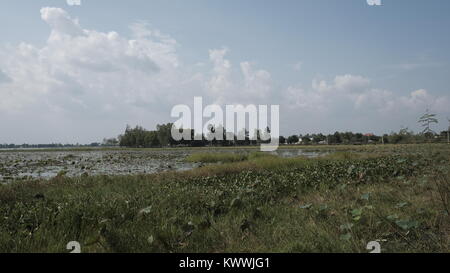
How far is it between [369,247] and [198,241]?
222 cm

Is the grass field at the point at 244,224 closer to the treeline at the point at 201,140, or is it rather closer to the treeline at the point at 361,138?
the treeline at the point at 361,138

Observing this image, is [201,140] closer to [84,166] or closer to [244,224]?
[84,166]

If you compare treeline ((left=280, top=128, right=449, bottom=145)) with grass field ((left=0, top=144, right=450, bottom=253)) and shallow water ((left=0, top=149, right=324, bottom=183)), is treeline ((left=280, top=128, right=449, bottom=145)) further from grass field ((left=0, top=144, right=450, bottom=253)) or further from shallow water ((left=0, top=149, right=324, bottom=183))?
shallow water ((left=0, top=149, right=324, bottom=183))

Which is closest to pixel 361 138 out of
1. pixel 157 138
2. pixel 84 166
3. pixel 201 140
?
pixel 201 140

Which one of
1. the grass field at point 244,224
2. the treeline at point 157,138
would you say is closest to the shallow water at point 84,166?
the grass field at point 244,224

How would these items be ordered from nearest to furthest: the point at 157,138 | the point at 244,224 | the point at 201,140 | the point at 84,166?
the point at 244,224
the point at 84,166
the point at 157,138
the point at 201,140

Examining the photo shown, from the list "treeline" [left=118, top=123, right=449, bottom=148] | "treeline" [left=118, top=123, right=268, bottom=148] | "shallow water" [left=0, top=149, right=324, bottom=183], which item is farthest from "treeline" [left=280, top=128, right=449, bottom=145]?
"treeline" [left=118, top=123, right=268, bottom=148]

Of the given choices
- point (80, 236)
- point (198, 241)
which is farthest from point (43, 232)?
point (198, 241)

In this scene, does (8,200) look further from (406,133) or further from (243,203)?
(406,133)

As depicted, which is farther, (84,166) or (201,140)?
(201,140)

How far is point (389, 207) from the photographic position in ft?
15.3

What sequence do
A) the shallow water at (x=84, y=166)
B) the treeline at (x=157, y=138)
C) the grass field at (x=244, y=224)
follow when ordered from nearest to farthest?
1. the grass field at (x=244, y=224)
2. the shallow water at (x=84, y=166)
3. the treeline at (x=157, y=138)

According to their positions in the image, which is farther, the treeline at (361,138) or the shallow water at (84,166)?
the shallow water at (84,166)
